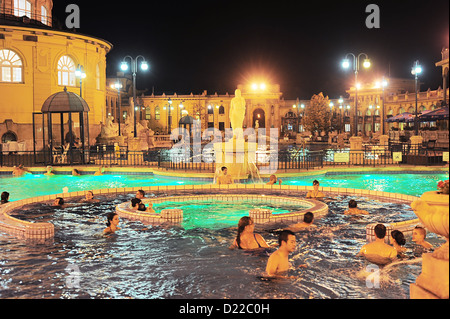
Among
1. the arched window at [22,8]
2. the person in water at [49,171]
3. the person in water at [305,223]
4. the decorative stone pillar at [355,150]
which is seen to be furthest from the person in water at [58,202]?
the arched window at [22,8]

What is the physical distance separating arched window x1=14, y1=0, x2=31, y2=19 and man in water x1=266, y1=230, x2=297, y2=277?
40.9m

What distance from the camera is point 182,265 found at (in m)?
7.95

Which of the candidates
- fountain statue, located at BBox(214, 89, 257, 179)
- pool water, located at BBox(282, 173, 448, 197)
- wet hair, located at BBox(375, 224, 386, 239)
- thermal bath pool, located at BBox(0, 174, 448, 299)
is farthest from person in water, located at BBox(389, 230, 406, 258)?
fountain statue, located at BBox(214, 89, 257, 179)

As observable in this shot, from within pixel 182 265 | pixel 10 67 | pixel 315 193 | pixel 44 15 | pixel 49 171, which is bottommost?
pixel 182 265

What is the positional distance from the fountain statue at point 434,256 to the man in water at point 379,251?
11.0 feet

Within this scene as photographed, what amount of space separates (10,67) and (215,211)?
3064 centimetres

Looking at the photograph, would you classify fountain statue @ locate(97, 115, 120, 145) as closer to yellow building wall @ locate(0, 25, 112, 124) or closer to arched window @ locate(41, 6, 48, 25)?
yellow building wall @ locate(0, 25, 112, 124)

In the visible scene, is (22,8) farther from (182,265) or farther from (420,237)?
(420,237)

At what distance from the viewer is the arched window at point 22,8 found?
4119cm

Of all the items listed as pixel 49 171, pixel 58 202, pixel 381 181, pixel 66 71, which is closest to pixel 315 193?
pixel 381 181

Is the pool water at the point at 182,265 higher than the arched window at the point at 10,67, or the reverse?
the arched window at the point at 10,67

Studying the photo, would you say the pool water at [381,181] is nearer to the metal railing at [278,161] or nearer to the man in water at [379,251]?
the metal railing at [278,161]

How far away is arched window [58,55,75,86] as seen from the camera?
39344 millimetres
